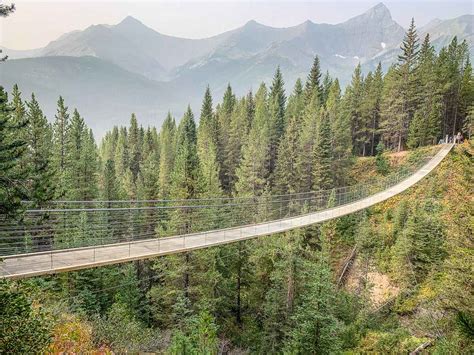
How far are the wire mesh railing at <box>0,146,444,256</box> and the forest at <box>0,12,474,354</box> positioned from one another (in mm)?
1151

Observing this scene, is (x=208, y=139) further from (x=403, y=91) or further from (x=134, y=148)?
(x=403, y=91)

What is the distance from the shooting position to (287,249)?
51.6 ft

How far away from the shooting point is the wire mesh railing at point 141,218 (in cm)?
1066

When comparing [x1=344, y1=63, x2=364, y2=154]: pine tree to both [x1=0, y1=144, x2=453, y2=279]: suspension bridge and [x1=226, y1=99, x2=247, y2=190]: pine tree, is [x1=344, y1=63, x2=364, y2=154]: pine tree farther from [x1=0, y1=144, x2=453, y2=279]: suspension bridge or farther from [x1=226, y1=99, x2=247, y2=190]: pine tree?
[x1=0, y1=144, x2=453, y2=279]: suspension bridge

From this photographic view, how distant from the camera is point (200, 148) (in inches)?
1535

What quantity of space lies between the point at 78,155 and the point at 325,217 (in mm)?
18829

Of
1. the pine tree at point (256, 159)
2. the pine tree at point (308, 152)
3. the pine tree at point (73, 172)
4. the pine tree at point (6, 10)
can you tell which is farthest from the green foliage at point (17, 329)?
the pine tree at point (308, 152)

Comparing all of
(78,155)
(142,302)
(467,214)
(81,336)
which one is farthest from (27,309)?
(78,155)

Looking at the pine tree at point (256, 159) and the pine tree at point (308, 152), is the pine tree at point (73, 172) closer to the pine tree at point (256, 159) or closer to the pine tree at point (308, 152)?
the pine tree at point (256, 159)

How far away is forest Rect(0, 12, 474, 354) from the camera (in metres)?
8.07

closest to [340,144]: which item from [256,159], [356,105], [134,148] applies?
[256,159]

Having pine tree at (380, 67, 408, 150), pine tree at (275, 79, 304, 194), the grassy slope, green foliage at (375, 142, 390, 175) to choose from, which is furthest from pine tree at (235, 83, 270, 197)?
pine tree at (380, 67, 408, 150)

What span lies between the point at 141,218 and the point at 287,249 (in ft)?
36.7

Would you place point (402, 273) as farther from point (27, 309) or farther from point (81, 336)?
point (27, 309)
